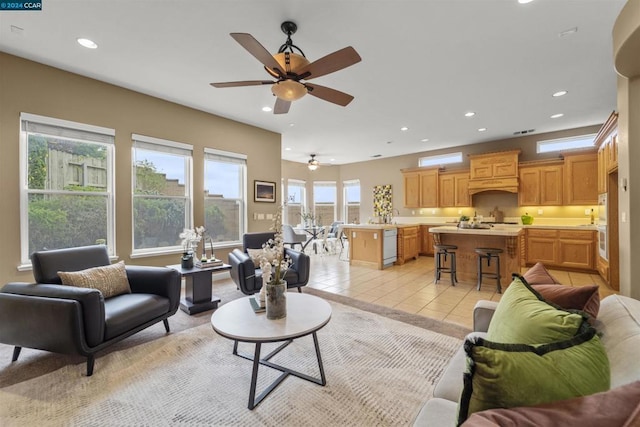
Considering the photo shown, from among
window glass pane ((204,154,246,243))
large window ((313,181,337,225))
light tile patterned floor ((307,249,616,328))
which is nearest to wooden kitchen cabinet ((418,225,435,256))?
light tile patterned floor ((307,249,616,328))

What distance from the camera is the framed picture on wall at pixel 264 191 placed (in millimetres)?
5516

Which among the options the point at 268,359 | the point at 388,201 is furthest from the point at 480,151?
the point at 268,359

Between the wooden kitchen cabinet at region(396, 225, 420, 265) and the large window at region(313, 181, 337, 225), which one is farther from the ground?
the large window at region(313, 181, 337, 225)

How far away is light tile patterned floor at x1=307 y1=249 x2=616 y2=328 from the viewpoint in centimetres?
340

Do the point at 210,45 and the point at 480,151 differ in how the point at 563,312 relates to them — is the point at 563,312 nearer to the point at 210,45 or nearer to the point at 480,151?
the point at 210,45

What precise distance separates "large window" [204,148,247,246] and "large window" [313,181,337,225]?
4442 millimetres

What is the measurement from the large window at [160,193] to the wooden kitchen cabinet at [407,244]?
4.40 m

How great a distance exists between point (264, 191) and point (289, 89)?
341cm

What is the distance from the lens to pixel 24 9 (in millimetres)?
2309

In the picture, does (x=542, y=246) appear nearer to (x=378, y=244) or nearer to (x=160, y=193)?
(x=378, y=244)

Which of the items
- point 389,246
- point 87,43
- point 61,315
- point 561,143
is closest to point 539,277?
point 61,315

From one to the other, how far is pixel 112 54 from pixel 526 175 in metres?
7.52

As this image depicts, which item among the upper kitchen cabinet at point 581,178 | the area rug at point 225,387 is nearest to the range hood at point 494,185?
the upper kitchen cabinet at point 581,178

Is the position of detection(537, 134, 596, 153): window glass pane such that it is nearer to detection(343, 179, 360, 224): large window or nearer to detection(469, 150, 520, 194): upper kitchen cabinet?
detection(469, 150, 520, 194): upper kitchen cabinet
